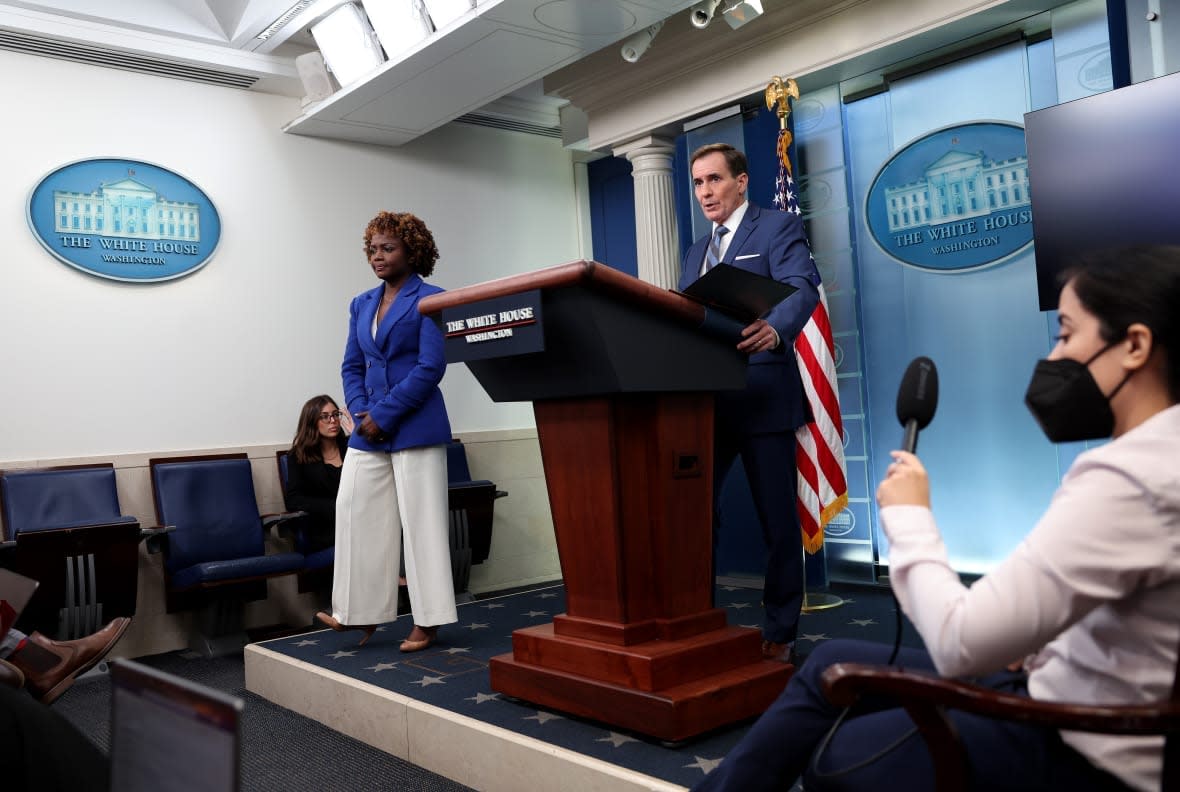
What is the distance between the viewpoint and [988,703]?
108 cm

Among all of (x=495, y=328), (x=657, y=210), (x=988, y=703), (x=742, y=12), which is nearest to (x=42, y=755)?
(x=988, y=703)

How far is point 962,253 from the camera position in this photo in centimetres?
459

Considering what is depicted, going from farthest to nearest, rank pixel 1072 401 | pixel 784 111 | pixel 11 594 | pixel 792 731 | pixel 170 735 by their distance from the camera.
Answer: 1. pixel 784 111
2. pixel 11 594
3. pixel 792 731
4. pixel 1072 401
5. pixel 170 735

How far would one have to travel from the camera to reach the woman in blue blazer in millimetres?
3713

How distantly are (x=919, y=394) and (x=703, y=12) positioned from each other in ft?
12.7

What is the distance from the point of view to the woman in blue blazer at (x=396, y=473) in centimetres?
371

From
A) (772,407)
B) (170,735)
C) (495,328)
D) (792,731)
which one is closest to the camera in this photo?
(170,735)

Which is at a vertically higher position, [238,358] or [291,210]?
[291,210]

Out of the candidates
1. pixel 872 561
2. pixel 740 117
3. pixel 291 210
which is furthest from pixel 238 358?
pixel 872 561

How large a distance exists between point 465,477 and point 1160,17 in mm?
4217

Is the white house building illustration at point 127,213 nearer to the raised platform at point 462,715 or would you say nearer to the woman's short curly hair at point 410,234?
the woman's short curly hair at point 410,234

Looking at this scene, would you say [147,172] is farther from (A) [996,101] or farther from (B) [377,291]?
(A) [996,101]

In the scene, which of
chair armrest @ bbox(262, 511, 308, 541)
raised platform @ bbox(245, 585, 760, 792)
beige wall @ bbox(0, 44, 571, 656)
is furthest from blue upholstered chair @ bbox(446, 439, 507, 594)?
raised platform @ bbox(245, 585, 760, 792)

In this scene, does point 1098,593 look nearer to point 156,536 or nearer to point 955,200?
point 955,200
